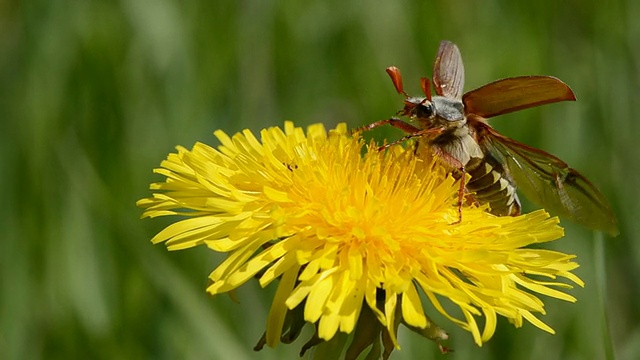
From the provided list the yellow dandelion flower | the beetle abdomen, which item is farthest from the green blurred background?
the yellow dandelion flower

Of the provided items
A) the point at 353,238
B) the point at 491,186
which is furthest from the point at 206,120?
the point at 353,238

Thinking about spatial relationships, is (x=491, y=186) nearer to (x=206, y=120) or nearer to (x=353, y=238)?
(x=353, y=238)

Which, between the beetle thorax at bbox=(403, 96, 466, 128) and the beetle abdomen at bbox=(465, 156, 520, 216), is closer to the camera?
the beetle thorax at bbox=(403, 96, 466, 128)

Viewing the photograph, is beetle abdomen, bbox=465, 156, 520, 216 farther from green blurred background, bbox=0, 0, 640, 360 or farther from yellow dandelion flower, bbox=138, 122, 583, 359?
green blurred background, bbox=0, 0, 640, 360

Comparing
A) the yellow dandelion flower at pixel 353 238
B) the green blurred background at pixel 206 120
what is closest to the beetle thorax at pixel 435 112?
the yellow dandelion flower at pixel 353 238

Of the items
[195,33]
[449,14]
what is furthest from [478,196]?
[449,14]
